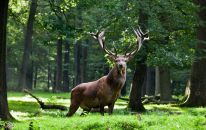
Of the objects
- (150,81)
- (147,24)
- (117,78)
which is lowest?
(117,78)

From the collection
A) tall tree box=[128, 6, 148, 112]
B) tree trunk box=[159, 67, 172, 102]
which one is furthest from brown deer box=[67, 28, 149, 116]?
tree trunk box=[159, 67, 172, 102]

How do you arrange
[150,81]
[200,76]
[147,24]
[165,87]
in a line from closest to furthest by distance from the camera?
1. [147,24]
2. [200,76]
3. [165,87]
4. [150,81]

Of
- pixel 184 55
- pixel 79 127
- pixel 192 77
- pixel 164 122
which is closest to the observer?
pixel 79 127

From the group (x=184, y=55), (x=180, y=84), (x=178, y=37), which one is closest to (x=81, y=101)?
(x=184, y=55)

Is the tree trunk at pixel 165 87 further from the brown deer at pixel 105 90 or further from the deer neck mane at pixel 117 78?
the deer neck mane at pixel 117 78

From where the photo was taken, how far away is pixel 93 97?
1473 cm

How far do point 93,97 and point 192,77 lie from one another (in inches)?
481

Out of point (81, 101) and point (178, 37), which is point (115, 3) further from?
point (81, 101)

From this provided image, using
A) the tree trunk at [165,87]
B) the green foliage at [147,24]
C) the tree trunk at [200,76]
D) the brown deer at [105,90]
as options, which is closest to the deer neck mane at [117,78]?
the brown deer at [105,90]

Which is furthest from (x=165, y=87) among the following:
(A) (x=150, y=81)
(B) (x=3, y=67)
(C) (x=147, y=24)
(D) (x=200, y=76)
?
(B) (x=3, y=67)

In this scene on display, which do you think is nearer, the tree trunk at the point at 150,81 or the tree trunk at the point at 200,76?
the tree trunk at the point at 200,76

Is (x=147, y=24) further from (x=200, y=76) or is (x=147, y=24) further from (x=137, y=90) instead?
(x=200, y=76)

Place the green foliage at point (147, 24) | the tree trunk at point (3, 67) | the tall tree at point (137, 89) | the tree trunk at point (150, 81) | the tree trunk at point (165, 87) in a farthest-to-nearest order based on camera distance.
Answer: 1. the tree trunk at point (150, 81)
2. the tree trunk at point (165, 87)
3. the tall tree at point (137, 89)
4. the green foliage at point (147, 24)
5. the tree trunk at point (3, 67)

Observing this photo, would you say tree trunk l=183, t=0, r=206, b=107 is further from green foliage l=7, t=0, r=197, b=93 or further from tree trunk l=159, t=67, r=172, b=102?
tree trunk l=159, t=67, r=172, b=102
